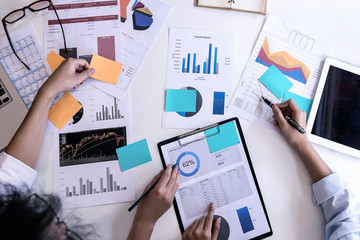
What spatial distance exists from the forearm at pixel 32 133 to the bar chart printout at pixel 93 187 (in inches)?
6.3

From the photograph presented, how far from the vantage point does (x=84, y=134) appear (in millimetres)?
903

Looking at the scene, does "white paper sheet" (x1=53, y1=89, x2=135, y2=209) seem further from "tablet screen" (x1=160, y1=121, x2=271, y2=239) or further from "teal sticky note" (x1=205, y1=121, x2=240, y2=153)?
"teal sticky note" (x1=205, y1=121, x2=240, y2=153)

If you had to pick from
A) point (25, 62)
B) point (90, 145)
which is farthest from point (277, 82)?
point (25, 62)

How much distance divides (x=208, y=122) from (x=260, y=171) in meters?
0.25

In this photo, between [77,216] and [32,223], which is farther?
[77,216]

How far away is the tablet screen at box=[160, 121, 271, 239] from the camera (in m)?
0.88

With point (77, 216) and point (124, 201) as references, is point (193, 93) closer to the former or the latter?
point (124, 201)

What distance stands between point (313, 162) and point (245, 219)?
30cm

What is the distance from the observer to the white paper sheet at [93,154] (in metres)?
0.88

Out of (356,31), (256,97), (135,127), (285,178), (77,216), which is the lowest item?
(77,216)

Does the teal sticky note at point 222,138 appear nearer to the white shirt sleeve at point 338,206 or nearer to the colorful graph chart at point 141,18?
the white shirt sleeve at point 338,206

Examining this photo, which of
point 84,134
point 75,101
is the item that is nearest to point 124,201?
point 84,134

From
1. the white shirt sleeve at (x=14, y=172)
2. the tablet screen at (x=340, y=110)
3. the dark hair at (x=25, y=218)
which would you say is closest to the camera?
the dark hair at (x=25, y=218)

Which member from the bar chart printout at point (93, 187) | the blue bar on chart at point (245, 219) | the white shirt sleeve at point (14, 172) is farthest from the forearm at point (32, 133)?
the blue bar on chart at point (245, 219)
